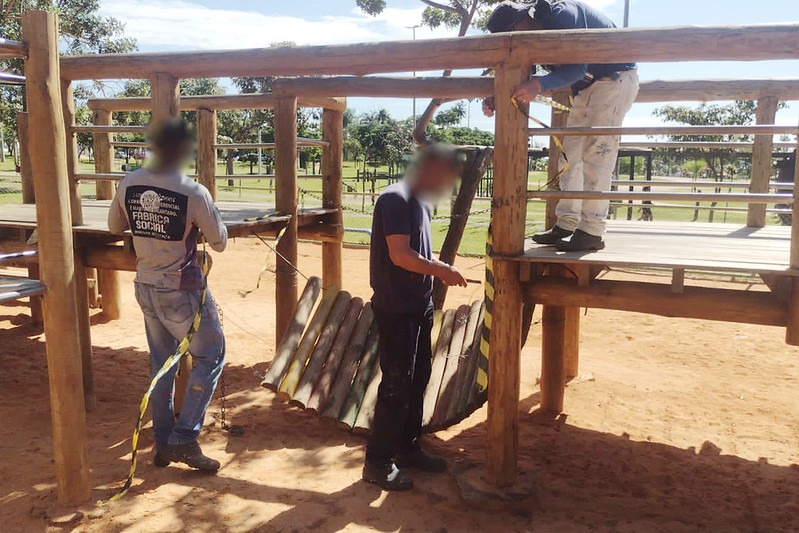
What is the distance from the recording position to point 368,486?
169 inches

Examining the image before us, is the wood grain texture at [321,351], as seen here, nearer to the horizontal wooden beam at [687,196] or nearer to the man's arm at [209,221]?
the man's arm at [209,221]

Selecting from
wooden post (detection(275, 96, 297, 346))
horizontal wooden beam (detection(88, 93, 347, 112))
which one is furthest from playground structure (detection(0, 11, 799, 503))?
horizontal wooden beam (detection(88, 93, 347, 112))

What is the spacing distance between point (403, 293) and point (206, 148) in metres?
4.49

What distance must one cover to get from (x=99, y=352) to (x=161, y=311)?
159 inches

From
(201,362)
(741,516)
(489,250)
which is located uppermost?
(489,250)

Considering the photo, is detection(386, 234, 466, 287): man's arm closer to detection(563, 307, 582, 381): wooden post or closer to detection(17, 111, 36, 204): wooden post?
detection(563, 307, 582, 381): wooden post

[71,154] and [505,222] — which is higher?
[71,154]

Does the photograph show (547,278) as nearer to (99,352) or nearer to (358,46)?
(358,46)

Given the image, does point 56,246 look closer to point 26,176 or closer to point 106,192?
point 26,176

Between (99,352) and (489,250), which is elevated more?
(489,250)

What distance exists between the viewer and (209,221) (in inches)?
153

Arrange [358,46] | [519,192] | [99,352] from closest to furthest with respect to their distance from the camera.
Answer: [519,192]
[358,46]
[99,352]

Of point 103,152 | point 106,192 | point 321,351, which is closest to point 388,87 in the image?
point 321,351

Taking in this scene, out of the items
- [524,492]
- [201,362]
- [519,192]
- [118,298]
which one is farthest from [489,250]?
[118,298]
